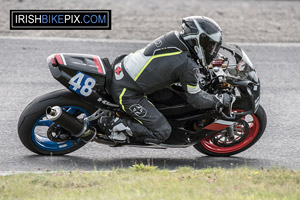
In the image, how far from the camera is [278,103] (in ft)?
31.8

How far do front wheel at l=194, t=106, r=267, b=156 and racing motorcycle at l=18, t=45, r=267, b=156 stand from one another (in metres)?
0.04

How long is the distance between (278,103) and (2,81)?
449cm

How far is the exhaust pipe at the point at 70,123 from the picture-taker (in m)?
6.79

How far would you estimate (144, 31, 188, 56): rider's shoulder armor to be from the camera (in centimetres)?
672

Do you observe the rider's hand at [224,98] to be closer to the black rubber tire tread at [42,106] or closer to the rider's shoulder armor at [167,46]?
the rider's shoulder armor at [167,46]

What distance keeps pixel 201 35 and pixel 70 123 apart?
5.73 ft

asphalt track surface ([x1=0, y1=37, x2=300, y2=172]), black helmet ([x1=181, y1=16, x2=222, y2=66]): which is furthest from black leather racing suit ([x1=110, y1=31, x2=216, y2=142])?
asphalt track surface ([x1=0, y1=37, x2=300, y2=172])

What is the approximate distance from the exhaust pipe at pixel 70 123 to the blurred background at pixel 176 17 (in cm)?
608

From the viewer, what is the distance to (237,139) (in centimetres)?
755

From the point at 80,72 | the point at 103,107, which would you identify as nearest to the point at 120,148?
the point at 103,107

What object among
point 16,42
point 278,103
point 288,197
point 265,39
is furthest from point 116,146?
point 265,39

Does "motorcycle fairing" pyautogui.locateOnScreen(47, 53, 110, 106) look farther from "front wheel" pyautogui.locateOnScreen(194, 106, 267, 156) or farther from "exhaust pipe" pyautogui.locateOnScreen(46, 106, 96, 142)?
"front wheel" pyautogui.locateOnScreen(194, 106, 267, 156)

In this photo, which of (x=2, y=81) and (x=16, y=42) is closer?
(x=2, y=81)

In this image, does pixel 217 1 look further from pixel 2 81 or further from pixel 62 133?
pixel 62 133
